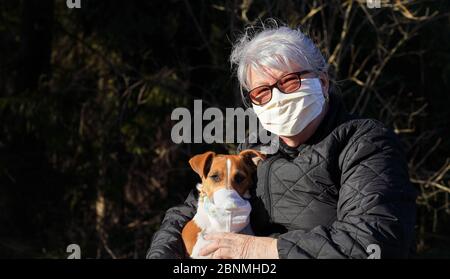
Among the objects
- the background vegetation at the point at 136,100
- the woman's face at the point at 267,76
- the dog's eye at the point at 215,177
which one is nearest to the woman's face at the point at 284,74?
the woman's face at the point at 267,76

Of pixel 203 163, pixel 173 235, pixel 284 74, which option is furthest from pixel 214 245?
pixel 284 74

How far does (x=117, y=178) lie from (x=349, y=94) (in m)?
2.91

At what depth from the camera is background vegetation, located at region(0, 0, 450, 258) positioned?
23.6 feet

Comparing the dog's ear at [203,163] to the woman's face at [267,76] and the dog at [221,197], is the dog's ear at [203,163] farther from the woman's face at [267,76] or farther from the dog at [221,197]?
the woman's face at [267,76]

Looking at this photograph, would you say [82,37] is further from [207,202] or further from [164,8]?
[207,202]

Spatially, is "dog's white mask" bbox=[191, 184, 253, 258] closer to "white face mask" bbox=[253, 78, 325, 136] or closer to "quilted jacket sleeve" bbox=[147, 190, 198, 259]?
"quilted jacket sleeve" bbox=[147, 190, 198, 259]

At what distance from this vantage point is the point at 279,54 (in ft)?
9.41

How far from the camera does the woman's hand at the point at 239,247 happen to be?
8.66ft

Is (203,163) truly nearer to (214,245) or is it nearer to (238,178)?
(238,178)

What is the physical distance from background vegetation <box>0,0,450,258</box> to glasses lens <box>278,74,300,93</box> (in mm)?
3770

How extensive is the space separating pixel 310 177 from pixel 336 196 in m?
0.14

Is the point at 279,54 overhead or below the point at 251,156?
overhead

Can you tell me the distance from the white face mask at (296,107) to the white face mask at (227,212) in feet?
1.25

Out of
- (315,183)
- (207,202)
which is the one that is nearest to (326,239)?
(315,183)
